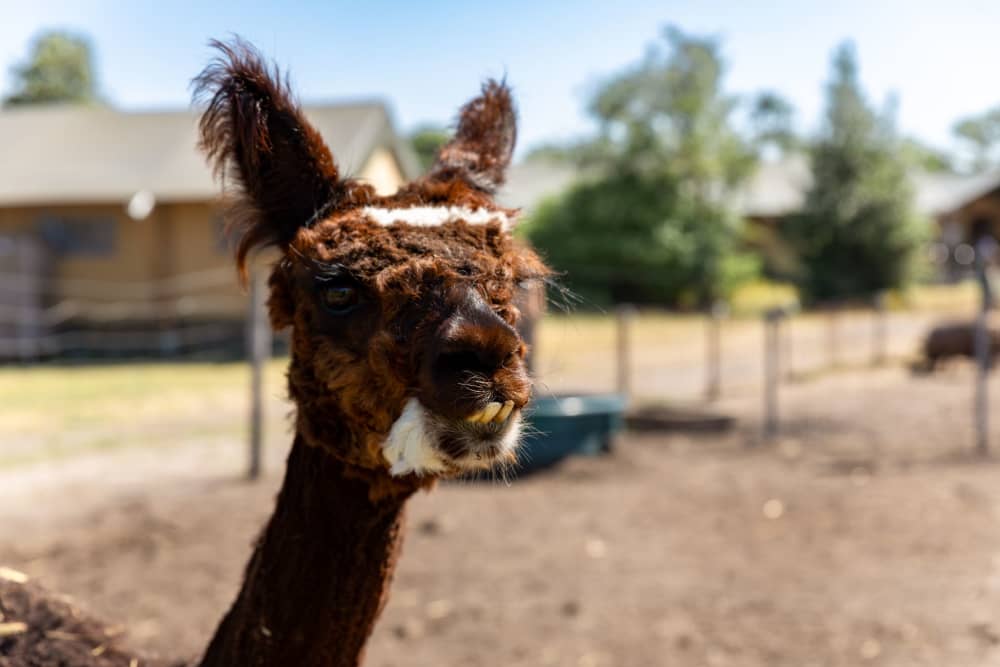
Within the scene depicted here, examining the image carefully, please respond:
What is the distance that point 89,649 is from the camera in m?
2.71

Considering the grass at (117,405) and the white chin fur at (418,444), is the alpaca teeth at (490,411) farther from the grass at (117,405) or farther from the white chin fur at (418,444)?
the grass at (117,405)

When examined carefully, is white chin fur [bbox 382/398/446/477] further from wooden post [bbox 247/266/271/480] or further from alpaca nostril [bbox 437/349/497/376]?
wooden post [bbox 247/266/271/480]

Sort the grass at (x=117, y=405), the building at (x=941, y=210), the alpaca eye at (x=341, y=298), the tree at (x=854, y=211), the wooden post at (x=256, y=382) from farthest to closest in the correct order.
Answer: the building at (x=941, y=210) < the tree at (x=854, y=211) < the grass at (x=117, y=405) < the wooden post at (x=256, y=382) < the alpaca eye at (x=341, y=298)

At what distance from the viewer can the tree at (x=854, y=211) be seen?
32.2m

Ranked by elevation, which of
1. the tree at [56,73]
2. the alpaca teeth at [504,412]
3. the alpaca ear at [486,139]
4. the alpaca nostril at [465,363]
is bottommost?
the alpaca teeth at [504,412]

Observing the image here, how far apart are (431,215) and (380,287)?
309 mm

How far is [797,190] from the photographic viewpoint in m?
36.3

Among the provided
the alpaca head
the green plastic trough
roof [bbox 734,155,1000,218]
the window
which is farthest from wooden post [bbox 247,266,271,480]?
roof [bbox 734,155,1000,218]

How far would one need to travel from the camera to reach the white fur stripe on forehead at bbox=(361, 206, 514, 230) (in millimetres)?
2273

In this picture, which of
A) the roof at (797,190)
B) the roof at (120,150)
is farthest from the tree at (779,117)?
the roof at (120,150)

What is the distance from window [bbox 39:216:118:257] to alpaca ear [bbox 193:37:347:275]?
21852 mm

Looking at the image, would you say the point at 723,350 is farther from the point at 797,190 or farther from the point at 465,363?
the point at 465,363

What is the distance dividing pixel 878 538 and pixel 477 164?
5.02 m

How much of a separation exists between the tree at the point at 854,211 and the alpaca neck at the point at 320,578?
31.7 m
